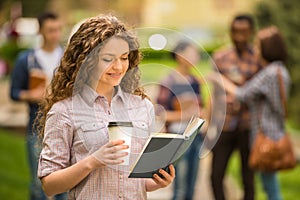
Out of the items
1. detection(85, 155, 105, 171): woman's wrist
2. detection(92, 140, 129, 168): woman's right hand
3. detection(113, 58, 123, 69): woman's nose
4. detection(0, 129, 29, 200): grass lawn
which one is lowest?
detection(0, 129, 29, 200): grass lawn

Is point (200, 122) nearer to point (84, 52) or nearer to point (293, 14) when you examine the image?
point (84, 52)

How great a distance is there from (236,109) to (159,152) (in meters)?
3.50

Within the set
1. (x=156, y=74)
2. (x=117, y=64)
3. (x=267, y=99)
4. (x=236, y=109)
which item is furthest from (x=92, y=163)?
(x=236, y=109)

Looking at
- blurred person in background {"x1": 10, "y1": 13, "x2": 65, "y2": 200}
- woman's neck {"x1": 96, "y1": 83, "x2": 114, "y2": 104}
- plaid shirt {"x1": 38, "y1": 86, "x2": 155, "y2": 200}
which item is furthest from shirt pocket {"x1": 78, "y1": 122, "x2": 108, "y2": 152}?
blurred person in background {"x1": 10, "y1": 13, "x2": 65, "y2": 200}

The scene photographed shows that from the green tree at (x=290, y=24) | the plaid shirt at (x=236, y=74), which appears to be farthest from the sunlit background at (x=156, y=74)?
the plaid shirt at (x=236, y=74)

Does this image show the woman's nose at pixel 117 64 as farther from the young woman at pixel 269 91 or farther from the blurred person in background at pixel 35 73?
the young woman at pixel 269 91

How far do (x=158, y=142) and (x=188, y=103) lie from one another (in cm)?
82

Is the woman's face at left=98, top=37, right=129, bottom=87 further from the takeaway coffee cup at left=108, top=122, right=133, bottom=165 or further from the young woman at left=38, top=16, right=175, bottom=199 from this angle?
the takeaway coffee cup at left=108, top=122, right=133, bottom=165

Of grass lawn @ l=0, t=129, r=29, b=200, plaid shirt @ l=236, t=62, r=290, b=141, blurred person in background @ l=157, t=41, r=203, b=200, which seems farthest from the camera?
grass lawn @ l=0, t=129, r=29, b=200

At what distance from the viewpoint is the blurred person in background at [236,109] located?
6.48 meters

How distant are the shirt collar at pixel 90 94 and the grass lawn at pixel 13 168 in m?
5.08

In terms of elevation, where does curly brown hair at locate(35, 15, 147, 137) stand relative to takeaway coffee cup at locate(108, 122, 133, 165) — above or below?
above

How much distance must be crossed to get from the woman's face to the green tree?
10046 millimetres

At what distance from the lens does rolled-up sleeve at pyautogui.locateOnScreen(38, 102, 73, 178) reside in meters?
3.12
